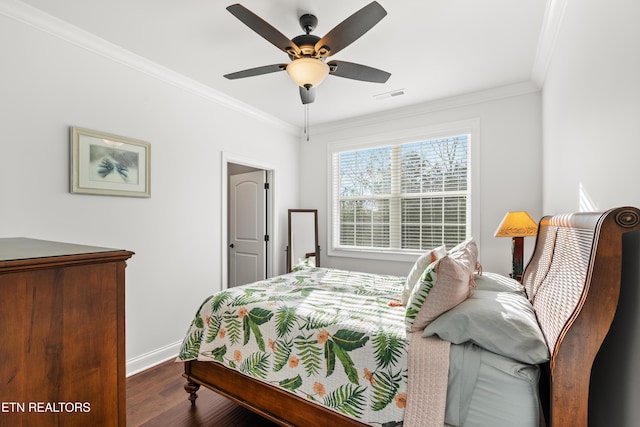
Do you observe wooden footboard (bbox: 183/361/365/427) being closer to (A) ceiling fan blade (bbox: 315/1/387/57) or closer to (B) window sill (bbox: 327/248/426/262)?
(A) ceiling fan blade (bbox: 315/1/387/57)

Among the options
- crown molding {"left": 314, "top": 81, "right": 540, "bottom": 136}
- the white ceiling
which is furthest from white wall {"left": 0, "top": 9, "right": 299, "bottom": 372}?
crown molding {"left": 314, "top": 81, "right": 540, "bottom": 136}

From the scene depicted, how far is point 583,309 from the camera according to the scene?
0.98 meters

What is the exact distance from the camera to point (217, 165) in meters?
3.43

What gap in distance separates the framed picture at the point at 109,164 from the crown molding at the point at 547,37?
330cm

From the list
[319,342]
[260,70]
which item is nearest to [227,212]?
[260,70]

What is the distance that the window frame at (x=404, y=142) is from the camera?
3.41 meters

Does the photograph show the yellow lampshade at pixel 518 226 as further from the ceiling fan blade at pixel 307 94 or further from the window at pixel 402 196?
the ceiling fan blade at pixel 307 94

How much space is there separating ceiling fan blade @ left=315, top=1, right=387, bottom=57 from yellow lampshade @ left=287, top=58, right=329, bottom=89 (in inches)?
3.1

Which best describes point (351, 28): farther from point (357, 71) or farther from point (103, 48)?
point (103, 48)

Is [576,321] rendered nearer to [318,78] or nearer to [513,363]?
[513,363]

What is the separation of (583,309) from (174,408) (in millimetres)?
2468

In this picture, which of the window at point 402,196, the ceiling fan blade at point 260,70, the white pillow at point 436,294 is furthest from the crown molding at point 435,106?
the white pillow at point 436,294

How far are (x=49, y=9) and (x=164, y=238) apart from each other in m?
1.87

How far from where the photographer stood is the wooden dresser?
708 mm
